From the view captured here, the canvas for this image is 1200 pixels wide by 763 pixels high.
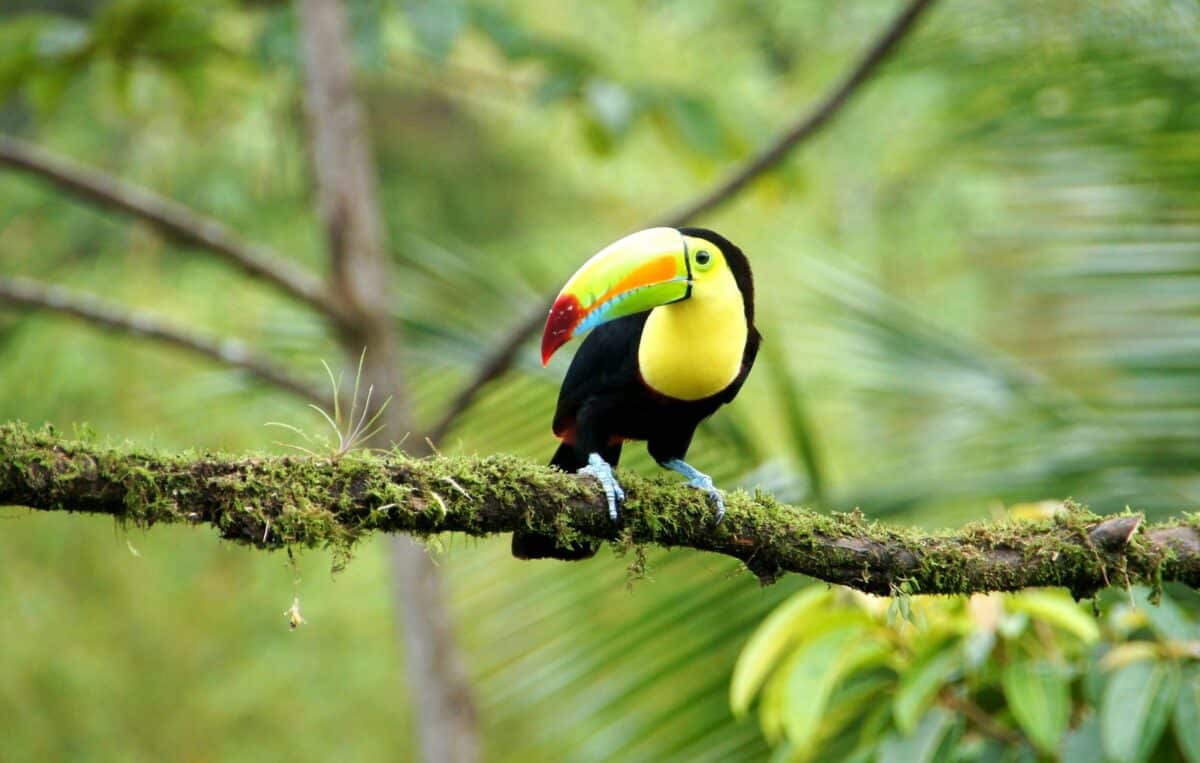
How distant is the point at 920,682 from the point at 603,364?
0.79 meters

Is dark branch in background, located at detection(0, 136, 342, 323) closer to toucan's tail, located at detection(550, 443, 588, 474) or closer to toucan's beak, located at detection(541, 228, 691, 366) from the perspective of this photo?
toucan's tail, located at detection(550, 443, 588, 474)

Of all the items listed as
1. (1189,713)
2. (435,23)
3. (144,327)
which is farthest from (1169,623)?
(144,327)

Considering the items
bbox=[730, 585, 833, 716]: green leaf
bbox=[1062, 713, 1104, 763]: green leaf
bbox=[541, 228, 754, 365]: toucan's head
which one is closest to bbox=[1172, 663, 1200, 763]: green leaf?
bbox=[1062, 713, 1104, 763]: green leaf

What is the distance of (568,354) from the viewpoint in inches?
148

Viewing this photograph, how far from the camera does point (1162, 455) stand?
330 centimetres

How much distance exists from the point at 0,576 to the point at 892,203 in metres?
5.96

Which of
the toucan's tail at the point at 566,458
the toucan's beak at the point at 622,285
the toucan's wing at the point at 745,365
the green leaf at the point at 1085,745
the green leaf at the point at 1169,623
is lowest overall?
the toucan's tail at the point at 566,458

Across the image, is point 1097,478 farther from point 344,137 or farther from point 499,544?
point 344,137

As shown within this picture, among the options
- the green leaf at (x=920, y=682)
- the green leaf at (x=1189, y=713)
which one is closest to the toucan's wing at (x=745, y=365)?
the green leaf at (x=920, y=682)

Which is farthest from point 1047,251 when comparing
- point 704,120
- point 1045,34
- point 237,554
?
point 237,554

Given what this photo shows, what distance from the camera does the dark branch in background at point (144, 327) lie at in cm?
357

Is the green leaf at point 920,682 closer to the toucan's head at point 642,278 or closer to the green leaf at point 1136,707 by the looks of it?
the green leaf at point 1136,707

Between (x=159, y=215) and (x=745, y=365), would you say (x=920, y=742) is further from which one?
(x=159, y=215)

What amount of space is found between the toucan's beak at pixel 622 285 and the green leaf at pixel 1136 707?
1006 mm
